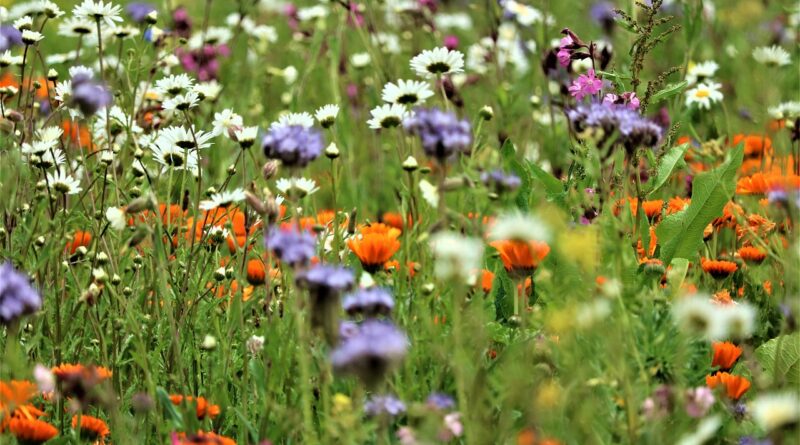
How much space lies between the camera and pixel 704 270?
223cm

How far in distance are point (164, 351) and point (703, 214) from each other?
1.13m

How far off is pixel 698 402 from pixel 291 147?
1.98 feet

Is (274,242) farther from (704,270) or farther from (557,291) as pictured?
(704,270)

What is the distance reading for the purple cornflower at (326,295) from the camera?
1264mm

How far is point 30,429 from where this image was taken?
4.99 feet

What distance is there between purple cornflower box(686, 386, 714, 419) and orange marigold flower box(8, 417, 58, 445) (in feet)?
2.72

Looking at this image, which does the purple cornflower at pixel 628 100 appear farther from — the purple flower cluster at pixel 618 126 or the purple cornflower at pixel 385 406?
the purple cornflower at pixel 385 406

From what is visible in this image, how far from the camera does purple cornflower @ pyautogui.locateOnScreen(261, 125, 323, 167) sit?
141cm

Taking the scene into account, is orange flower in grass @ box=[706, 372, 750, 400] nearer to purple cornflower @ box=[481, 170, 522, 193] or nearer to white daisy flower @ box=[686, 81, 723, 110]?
purple cornflower @ box=[481, 170, 522, 193]

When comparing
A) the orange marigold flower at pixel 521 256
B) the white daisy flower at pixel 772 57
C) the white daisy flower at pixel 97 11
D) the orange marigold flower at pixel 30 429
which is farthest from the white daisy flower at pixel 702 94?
the orange marigold flower at pixel 30 429

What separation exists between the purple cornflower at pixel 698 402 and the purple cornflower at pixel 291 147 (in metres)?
0.56

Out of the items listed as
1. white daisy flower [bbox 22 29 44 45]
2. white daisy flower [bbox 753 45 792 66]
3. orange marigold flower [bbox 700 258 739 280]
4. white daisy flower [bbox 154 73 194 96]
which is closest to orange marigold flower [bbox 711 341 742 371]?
orange marigold flower [bbox 700 258 739 280]

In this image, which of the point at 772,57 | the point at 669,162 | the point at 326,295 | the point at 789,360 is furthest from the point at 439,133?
the point at 772,57

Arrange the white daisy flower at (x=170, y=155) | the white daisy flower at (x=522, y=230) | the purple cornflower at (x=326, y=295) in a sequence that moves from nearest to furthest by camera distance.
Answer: the purple cornflower at (x=326, y=295) → the white daisy flower at (x=522, y=230) → the white daisy flower at (x=170, y=155)
